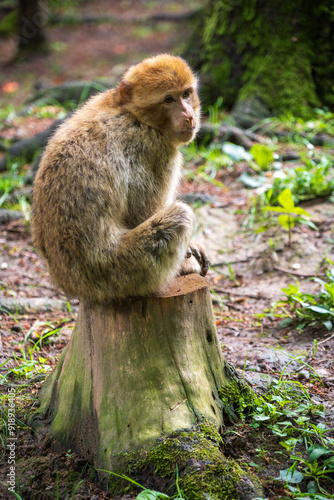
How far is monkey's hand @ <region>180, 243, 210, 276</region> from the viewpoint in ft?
11.4

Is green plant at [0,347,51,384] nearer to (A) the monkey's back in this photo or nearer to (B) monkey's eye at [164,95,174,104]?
(A) the monkey's back

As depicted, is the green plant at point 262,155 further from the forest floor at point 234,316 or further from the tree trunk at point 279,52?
the tree trunk at point 279,52

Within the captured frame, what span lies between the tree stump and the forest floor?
0.18 m

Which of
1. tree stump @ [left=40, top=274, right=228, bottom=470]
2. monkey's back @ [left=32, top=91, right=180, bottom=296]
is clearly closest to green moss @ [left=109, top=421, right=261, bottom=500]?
tree stump @ [left=40, top=274, right=228, bottom=470]

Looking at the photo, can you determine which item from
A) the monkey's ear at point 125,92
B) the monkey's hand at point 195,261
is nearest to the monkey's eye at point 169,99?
the monkey's ear at point 125,92

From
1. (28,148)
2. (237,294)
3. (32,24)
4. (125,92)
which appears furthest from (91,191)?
(32,24)

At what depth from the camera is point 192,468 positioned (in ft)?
8.23

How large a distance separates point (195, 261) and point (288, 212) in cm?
158

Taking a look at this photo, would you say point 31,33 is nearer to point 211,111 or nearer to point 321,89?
point 211,111

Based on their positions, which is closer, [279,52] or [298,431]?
[298,431]

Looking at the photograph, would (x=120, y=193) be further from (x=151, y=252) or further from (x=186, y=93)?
(x=186, y=93)

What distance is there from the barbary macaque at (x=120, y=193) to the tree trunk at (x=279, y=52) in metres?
4.43

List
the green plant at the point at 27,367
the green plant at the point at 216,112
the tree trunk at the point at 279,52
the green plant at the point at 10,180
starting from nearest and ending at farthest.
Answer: the green plant at the point at 27,367 < the green plant at the point at 10,180 < the tree trunk at the point at 279,52 < the green plant at the point at 216,112

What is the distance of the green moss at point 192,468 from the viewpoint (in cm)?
245
